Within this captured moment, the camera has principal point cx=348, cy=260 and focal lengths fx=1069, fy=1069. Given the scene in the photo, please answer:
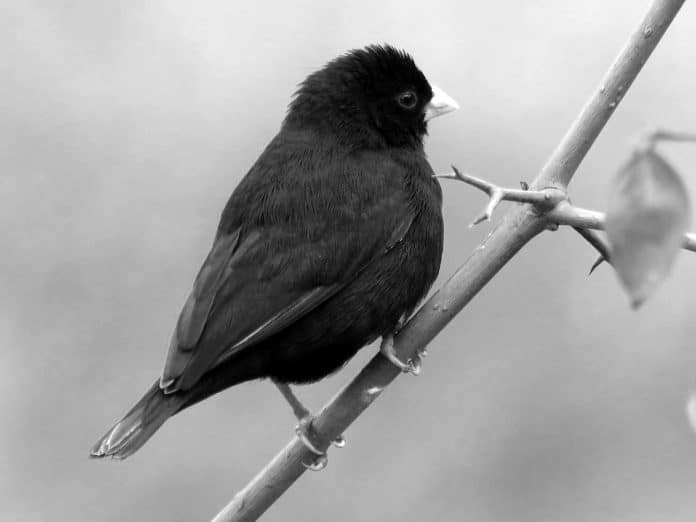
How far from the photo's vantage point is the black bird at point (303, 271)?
2.99 metres

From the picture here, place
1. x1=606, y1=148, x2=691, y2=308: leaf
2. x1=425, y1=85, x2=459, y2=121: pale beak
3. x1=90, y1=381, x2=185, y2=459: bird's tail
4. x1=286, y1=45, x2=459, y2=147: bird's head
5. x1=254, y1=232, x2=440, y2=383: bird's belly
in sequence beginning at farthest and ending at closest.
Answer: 1. x1=425, y1=85, x2=459, y2=121: pale beak
2. x1=286, y1=45, x2=459, y2=147: bird's head
3. x1=254, y1=232, x2=440, y2=383: bird's belly
4. x1=90, y1=381, x2=185, y2=459: bird's tail
5. x1=606, y1=148, x2=691, y2=308: leaf

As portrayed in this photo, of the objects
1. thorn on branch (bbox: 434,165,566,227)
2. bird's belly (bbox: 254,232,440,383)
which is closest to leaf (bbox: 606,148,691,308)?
thorn on branch (bbox: 434,165,566,227)

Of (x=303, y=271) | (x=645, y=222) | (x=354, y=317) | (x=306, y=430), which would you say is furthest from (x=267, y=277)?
(x=645, y=222)

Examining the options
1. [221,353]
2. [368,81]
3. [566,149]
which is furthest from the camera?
[368,81]

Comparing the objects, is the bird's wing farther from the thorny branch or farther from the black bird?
the thorny branch

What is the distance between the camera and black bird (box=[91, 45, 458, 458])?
299 cm

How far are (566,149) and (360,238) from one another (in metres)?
1.06

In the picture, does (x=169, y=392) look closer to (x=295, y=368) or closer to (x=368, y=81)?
(x=295, y=368)

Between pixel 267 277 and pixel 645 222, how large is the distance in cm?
237

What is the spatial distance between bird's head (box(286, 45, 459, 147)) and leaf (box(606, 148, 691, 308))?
9.22 ft

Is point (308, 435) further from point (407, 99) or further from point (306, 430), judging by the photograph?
point (407, 99)

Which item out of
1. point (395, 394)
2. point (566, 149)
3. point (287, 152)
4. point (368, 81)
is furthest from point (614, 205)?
point (395, 394)

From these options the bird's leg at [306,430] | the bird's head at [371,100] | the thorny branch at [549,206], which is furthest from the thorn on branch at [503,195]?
the bird's head at [371,100]

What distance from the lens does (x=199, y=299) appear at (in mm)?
3131
